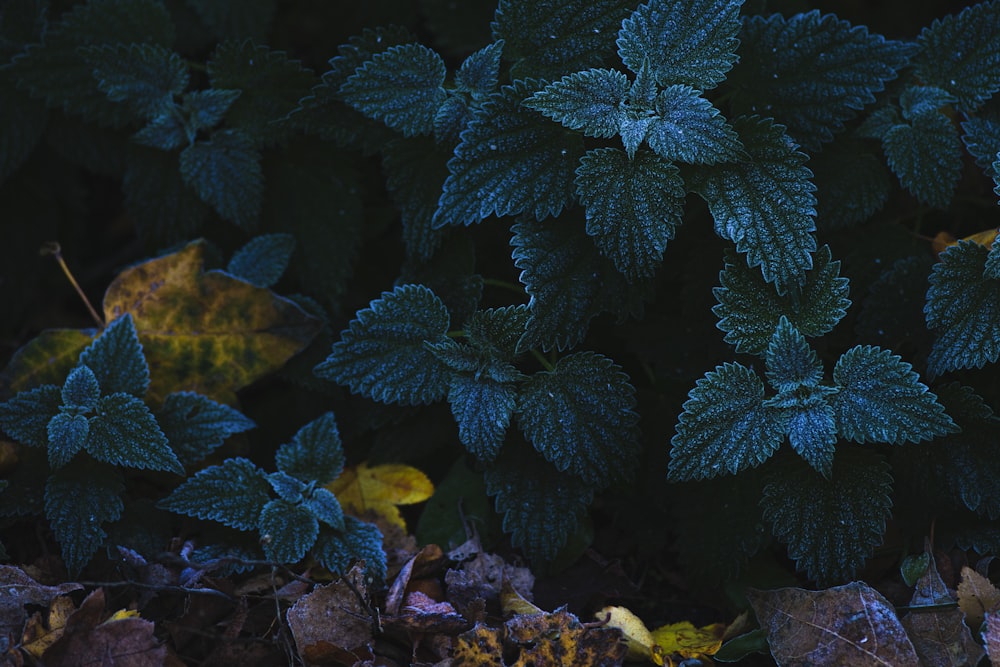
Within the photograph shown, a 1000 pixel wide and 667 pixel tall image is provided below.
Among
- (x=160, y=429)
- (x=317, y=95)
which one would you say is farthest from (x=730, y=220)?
(x=160, y=429)

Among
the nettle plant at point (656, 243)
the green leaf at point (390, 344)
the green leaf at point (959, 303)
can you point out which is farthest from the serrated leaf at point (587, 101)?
the green leaf at point (959, 303)

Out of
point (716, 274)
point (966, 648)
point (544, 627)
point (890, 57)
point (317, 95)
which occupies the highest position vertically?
point (890, 57)

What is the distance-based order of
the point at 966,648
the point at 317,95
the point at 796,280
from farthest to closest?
the point at 317,95
the point at 796,280
the point at 966,648

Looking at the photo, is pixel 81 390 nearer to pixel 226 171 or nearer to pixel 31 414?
pixel 31 414

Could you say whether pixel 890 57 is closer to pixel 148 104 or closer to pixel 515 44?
pixel 515 44

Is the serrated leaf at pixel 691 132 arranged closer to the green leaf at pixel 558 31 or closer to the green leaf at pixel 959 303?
the green leaf at pixel 558 31

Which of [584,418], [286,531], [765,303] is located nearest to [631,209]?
[765,303]
